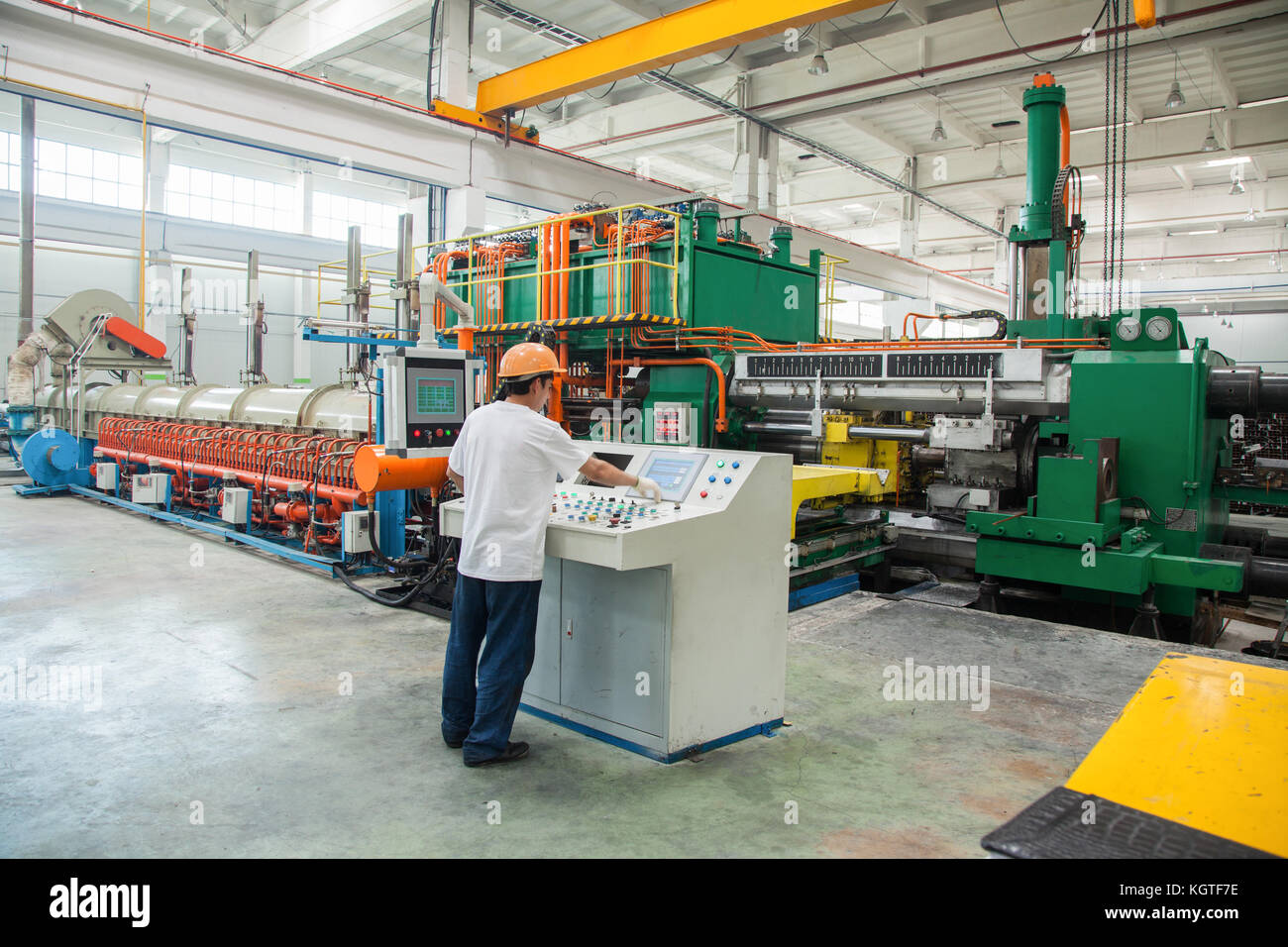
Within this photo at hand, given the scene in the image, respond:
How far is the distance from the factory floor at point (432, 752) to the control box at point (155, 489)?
149 inches

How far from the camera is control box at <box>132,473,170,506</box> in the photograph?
30.1 ft

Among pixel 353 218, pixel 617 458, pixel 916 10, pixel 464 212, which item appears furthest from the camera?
pixel 353 218

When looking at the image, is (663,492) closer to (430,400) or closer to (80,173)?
(430,400)

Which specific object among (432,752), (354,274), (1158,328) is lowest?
(432,752)

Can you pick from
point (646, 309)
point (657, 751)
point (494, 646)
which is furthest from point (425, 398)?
point (646, 309)

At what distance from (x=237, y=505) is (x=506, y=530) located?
581 centimetres

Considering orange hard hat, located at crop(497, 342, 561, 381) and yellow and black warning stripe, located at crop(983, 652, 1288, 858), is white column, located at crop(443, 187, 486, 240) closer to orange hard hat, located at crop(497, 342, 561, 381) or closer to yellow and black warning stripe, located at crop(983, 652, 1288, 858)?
orange hard hat, located at crop(497, 342, 561, 381)

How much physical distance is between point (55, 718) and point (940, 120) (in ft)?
46.4

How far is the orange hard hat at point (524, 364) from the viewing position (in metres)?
3.21

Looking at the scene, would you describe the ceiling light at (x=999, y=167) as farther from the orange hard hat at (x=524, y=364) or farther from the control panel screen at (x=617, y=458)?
the orange hard hat at (x=524, y=364)

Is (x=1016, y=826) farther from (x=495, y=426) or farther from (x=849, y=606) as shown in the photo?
(x=849, y=606)

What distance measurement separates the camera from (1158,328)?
5.49 m

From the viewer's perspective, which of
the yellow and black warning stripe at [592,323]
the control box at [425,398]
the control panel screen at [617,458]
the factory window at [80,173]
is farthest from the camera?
the factory window at [80,173]

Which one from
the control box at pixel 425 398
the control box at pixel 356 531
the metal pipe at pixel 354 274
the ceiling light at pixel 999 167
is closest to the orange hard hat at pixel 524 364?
the control box at pixel 425 398
